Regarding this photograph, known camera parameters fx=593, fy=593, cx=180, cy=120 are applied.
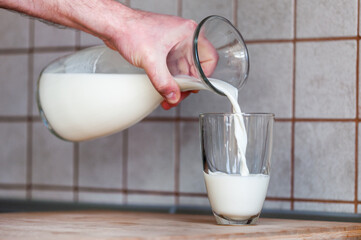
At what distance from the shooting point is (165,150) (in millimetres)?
1308

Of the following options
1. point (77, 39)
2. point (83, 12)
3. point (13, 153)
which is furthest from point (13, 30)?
point (83, 12)

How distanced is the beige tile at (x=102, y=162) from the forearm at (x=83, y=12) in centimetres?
37

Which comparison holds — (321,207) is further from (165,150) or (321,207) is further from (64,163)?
(64,163)

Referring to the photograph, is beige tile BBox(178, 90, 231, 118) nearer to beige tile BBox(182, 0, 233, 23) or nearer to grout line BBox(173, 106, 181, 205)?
grout line BBox(173, 106, 181, 205)

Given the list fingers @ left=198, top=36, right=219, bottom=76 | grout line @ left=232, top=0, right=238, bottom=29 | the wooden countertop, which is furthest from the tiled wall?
fingers @ left=198, top=36, right=219, bottom=76

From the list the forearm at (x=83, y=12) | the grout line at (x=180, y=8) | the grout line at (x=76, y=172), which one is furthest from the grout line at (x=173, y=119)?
the forearm at (x=83, y=12)

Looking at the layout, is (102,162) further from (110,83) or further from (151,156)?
(110,83)

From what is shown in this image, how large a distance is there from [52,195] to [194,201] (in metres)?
0.36

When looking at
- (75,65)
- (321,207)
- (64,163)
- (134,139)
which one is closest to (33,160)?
(64,163)

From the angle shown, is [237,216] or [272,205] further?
[272,205]

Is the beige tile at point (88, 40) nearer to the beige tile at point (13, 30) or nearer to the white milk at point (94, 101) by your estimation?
the beige tile at point (13, 30)

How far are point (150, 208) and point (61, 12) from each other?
485 mm

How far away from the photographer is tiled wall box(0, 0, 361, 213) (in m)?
1.17

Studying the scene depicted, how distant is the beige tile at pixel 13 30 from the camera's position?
4.75 feet
